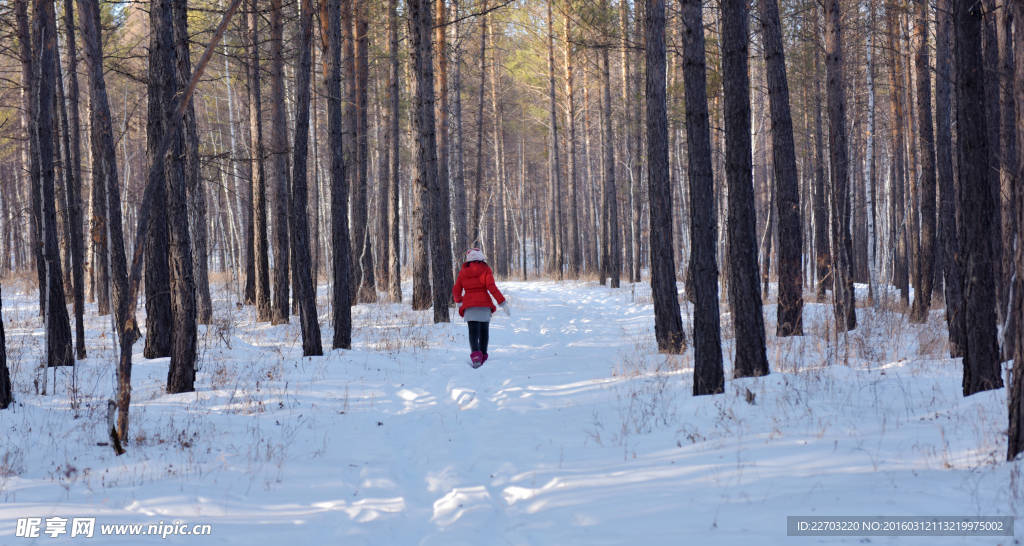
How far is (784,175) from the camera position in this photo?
1144 centimetres

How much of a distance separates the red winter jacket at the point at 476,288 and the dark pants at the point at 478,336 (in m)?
0.27

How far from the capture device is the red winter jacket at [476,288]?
10.2 meters

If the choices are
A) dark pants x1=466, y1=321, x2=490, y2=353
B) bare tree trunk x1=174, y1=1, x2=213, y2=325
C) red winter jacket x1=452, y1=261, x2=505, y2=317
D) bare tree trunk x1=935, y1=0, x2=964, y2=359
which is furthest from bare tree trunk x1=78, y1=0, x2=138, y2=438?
bare tree trunk x1=935, y1=0, x2=964, y2=359

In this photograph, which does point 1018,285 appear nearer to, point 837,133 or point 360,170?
point 837,133

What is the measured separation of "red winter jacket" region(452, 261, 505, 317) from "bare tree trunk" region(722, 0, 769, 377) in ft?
12.7

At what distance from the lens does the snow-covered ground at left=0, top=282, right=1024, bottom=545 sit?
4133mm

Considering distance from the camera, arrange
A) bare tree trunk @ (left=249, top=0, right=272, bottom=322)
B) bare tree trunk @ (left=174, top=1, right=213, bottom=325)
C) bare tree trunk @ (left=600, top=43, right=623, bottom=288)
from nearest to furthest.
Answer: bare tree trunk @ (left=174, top=1, right=213, bottom=325) < bare tree trunk @ (left=249, top=0, right=272, bottom=322) < bare tree trunk @ (left=600, top=43, right=623, bottom=288)

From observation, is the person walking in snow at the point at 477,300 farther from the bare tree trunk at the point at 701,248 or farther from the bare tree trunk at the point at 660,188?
the bare tree trunk at the point at 701,248

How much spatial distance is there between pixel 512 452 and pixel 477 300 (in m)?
4.55

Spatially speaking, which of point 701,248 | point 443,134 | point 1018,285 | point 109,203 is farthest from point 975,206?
point 443,134

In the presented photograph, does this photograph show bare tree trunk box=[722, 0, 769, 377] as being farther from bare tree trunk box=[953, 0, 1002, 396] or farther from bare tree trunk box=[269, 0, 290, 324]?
bare tree trunk box=[269, 0, 290, 324]

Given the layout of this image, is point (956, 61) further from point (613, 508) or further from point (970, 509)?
point (613, 508)

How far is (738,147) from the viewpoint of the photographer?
721 cm

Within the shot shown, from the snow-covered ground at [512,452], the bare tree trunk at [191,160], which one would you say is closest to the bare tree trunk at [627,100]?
the bare tree trunk at [191,160]
